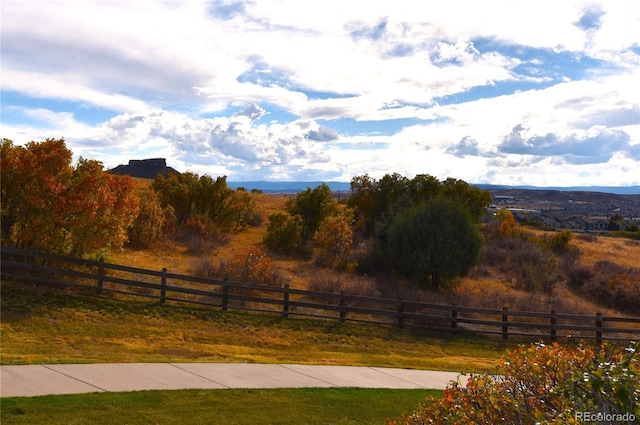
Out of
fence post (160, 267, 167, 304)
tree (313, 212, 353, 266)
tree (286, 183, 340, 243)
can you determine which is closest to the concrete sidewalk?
fence post (160, 267, 167, 304)

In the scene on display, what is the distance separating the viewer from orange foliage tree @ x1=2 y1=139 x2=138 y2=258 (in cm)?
1980

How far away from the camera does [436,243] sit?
31.1 m

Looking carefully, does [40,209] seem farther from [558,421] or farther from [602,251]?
[602,251]

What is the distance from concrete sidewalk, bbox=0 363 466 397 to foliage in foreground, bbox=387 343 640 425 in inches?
243

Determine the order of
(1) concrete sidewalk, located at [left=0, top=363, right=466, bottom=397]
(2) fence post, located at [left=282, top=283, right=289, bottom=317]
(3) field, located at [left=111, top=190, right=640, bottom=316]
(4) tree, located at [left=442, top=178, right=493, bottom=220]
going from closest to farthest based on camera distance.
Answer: (1) concrete sidewalk, located at [left=0, top=363, right=466, bottom=397] < (2) fence post, located at [left=282, top=283, right=289, bottom=317] < (3) field, located at [left=111, top=190, right=640, bottom=316] < (4) tree, located at [left=442, top=178, right=493, bottom=220]

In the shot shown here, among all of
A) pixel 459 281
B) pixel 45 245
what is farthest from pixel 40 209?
pixel 459 281

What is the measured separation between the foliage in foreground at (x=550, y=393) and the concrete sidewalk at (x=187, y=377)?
6183 millimetres

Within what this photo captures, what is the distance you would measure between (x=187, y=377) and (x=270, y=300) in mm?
9923

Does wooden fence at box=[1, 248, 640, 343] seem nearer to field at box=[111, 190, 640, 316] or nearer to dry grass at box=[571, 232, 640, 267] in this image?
field at box=[111, 190, 640, 316]

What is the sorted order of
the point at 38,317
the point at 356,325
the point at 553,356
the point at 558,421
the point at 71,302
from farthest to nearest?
the point at 356,325
the point at 71,302
the point at 38,317
the point at 553,356
the point at 558,421

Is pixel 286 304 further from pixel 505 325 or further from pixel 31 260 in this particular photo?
pixel 31 260

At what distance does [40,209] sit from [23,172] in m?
1.49

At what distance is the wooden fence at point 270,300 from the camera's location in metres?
20.0

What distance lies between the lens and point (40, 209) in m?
19.9
